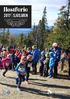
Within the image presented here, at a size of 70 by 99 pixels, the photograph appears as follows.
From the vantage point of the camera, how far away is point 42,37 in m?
113

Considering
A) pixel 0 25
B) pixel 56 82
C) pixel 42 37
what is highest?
pixel 0 25

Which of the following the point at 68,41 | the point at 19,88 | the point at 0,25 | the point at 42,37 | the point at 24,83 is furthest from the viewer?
the point at 42,37

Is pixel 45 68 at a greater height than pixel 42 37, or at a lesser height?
greater

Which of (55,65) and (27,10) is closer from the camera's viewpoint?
(27,10)

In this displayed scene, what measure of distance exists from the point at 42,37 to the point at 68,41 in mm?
64193

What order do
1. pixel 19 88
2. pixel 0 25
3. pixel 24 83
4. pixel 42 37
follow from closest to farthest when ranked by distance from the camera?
pixel 19 88 → pixel 24 83 → pixel 0 25 → pixel 42 37

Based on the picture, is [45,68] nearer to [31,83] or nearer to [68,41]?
[31,83]

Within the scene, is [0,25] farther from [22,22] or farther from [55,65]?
[55,65]

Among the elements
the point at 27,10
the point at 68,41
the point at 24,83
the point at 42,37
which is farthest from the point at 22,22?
the point at 42,37

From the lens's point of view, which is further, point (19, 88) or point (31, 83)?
point (31, 83)

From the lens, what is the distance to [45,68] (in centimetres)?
2231

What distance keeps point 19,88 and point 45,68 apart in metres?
4.24

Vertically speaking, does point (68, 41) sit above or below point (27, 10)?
below

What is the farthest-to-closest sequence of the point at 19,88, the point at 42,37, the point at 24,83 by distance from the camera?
the point at 42,37 < the point at 24,83 < the point at 19,88
